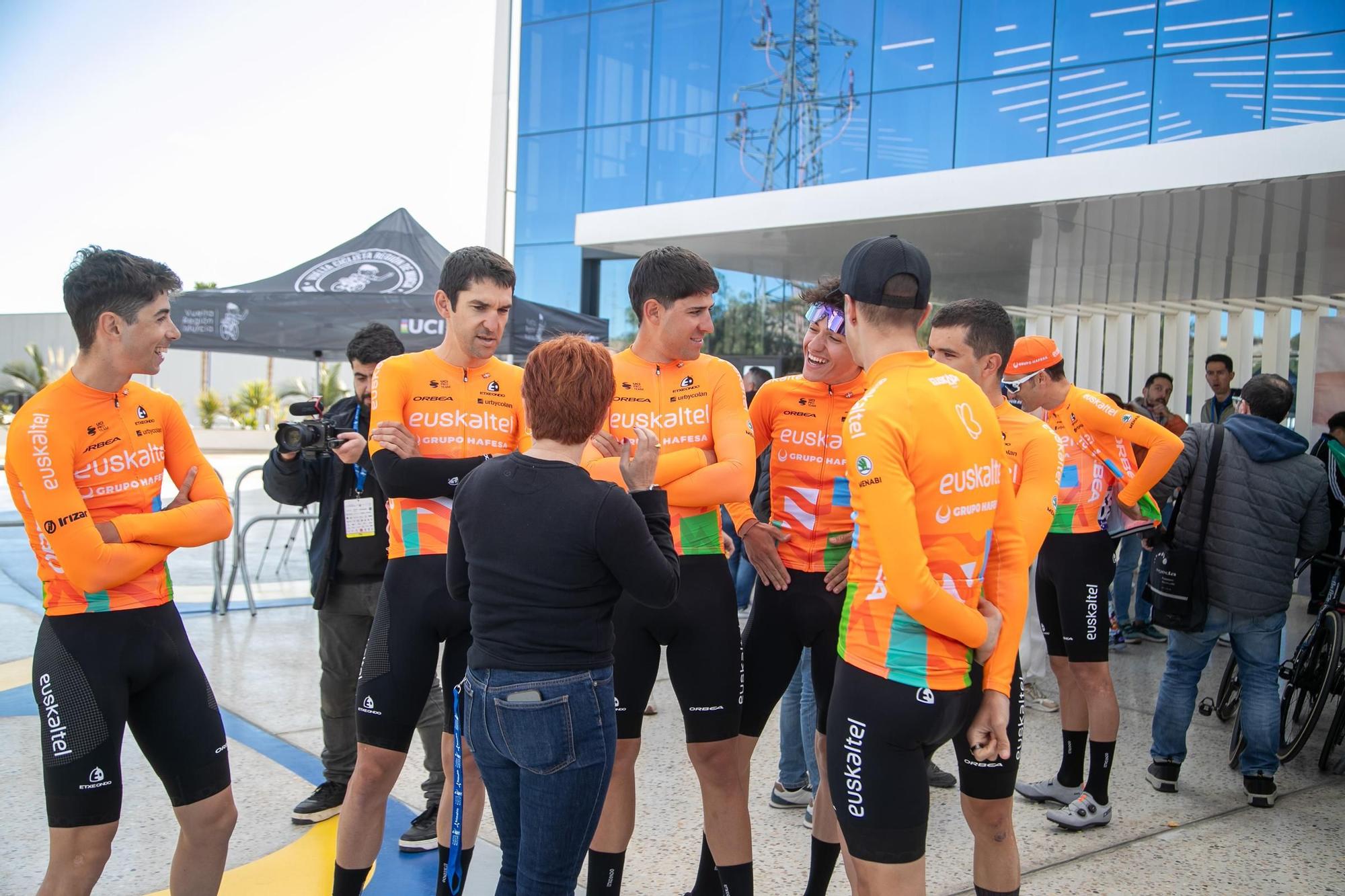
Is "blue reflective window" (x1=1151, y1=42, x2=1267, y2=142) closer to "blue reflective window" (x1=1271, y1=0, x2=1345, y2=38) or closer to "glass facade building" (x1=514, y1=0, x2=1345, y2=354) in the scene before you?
"glass facade building" (x1=514, y1=0, x2=1345, y2=354)

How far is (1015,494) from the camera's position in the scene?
9.69 feet

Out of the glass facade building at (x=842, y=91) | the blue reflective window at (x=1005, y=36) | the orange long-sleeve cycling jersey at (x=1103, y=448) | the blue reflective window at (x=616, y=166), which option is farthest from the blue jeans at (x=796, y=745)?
the blue reflective window at (x=616, y=166)

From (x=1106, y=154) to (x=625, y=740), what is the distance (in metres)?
5.17

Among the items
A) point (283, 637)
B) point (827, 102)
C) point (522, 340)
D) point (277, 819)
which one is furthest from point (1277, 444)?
point (827, 102)

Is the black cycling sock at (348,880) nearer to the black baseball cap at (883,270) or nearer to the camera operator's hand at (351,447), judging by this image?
the camera operator's hand at (351,447)

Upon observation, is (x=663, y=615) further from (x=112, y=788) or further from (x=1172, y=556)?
Result: (x=1172, y=556)

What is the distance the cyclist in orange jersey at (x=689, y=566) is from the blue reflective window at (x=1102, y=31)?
54.3ft

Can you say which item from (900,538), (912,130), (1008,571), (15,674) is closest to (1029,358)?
(1008,571)

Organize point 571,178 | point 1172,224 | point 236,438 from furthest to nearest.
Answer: point 236,438 → point 571,178 → point 1172,224

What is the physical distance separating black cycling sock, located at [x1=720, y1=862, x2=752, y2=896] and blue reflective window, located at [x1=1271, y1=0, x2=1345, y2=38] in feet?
55.8

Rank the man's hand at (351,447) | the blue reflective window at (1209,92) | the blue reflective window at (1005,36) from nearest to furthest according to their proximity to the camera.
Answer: the man's hand at (351,447)
the blue reflective window at (1209,92)
the blue reflective window at (1005,36)

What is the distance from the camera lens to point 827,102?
2034cm

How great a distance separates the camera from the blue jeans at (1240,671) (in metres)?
4.76

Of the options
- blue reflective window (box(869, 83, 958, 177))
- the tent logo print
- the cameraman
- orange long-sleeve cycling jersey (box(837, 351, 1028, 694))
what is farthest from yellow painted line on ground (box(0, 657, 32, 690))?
blue reflective window (box(869, 83, 958, 177))
